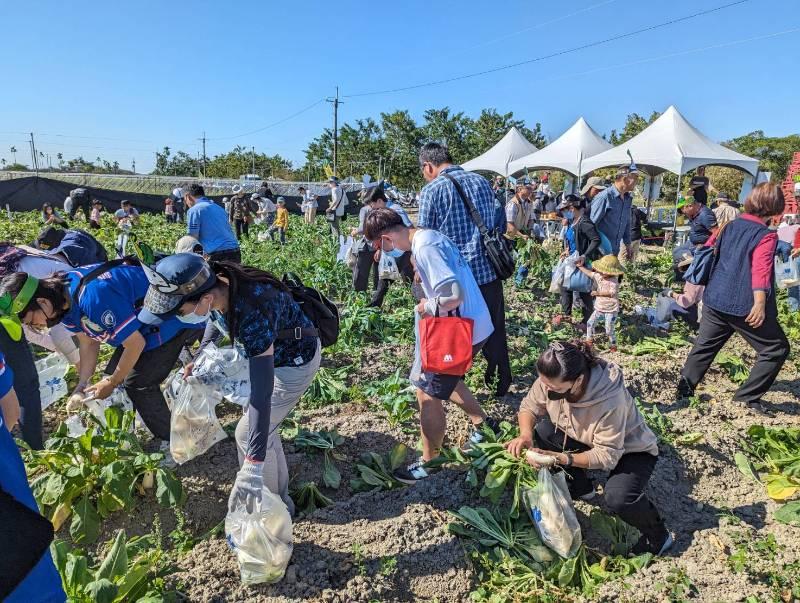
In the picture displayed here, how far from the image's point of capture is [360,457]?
3471 millimetres

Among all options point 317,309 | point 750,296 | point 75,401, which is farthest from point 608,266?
point 75,401

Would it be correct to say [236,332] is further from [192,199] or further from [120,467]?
[192,199]

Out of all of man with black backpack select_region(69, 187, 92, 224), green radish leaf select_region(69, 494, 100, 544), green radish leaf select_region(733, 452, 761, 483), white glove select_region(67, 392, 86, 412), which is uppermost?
man with black backpack select_region(69, 187, 92, 224)

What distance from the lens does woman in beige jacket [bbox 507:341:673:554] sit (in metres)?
2.52

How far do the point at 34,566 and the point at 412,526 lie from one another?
1.70m

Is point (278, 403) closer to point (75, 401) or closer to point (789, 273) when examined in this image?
point (75, 401)

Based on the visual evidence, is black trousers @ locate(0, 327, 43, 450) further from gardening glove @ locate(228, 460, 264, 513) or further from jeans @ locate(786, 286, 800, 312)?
jeans @ locate(786, 286, 800, 312)

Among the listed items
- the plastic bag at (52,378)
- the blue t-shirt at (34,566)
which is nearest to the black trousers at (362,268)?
the plastic bag at (52,378)

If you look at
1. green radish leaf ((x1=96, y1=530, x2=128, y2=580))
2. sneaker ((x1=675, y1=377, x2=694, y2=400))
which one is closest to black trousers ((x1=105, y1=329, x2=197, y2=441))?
green radish leaf ((x1=96, y1=530, x2=128, y2=580))

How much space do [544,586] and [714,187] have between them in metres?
27.3

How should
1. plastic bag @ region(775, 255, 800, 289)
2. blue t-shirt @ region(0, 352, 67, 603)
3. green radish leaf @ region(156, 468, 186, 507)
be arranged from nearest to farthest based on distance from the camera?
blue t-shirt @ region(0, 352, 67, 603), green radish leaf @ region(156, 468, 186, 507), plastic bag @ region(775, 255, 800, 289)

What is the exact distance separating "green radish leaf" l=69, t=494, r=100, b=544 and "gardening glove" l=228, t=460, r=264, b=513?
2.74ft

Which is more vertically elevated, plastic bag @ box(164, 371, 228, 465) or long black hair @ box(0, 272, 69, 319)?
long black hair @ box(0, 272, 69, 319)

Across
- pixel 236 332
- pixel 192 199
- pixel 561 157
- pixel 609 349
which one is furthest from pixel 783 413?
pixel 561 157
